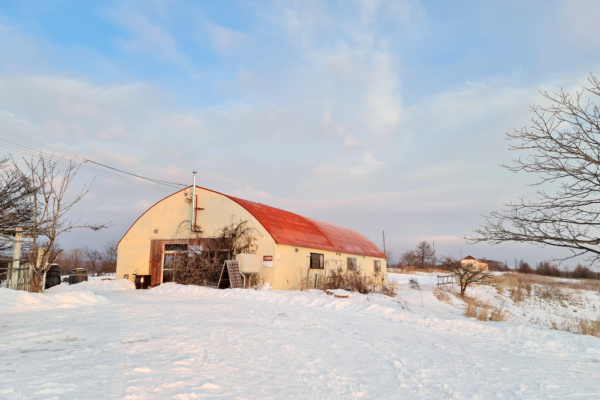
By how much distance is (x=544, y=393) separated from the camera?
471 centimetres

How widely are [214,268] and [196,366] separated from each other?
1426 cm

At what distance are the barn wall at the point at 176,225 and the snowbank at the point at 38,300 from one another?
8033 mm

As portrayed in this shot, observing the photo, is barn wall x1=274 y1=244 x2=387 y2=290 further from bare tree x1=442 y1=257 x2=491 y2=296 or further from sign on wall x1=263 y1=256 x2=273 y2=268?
bare tree x1=442 y1=257 x2=491 y2=296

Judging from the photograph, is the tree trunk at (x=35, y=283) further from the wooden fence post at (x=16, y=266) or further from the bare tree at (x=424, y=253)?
the bare tree at (x=424, y=253)

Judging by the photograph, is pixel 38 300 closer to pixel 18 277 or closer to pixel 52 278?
pixel 18 277

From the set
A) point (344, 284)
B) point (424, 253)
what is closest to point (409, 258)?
point (424, 253)

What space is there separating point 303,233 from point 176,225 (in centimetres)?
705

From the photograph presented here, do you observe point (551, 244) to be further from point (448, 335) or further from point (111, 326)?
point (111, 326)

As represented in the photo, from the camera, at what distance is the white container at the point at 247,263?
17781 mm

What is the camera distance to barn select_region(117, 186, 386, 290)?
1889 cm

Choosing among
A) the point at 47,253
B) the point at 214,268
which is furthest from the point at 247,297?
the point at 47,253

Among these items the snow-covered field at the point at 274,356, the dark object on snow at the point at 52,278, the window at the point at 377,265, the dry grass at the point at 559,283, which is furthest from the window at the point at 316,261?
the dry grass at the point at 559,283

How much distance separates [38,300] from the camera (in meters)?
11.4

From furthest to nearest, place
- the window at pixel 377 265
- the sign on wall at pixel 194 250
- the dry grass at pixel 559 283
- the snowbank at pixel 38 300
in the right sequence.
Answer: the dry grass at pixel 559 283 → the window at pixel 377 265 → the sign on wall at pixel 194 250 → the snowbank at pixel 38 300
